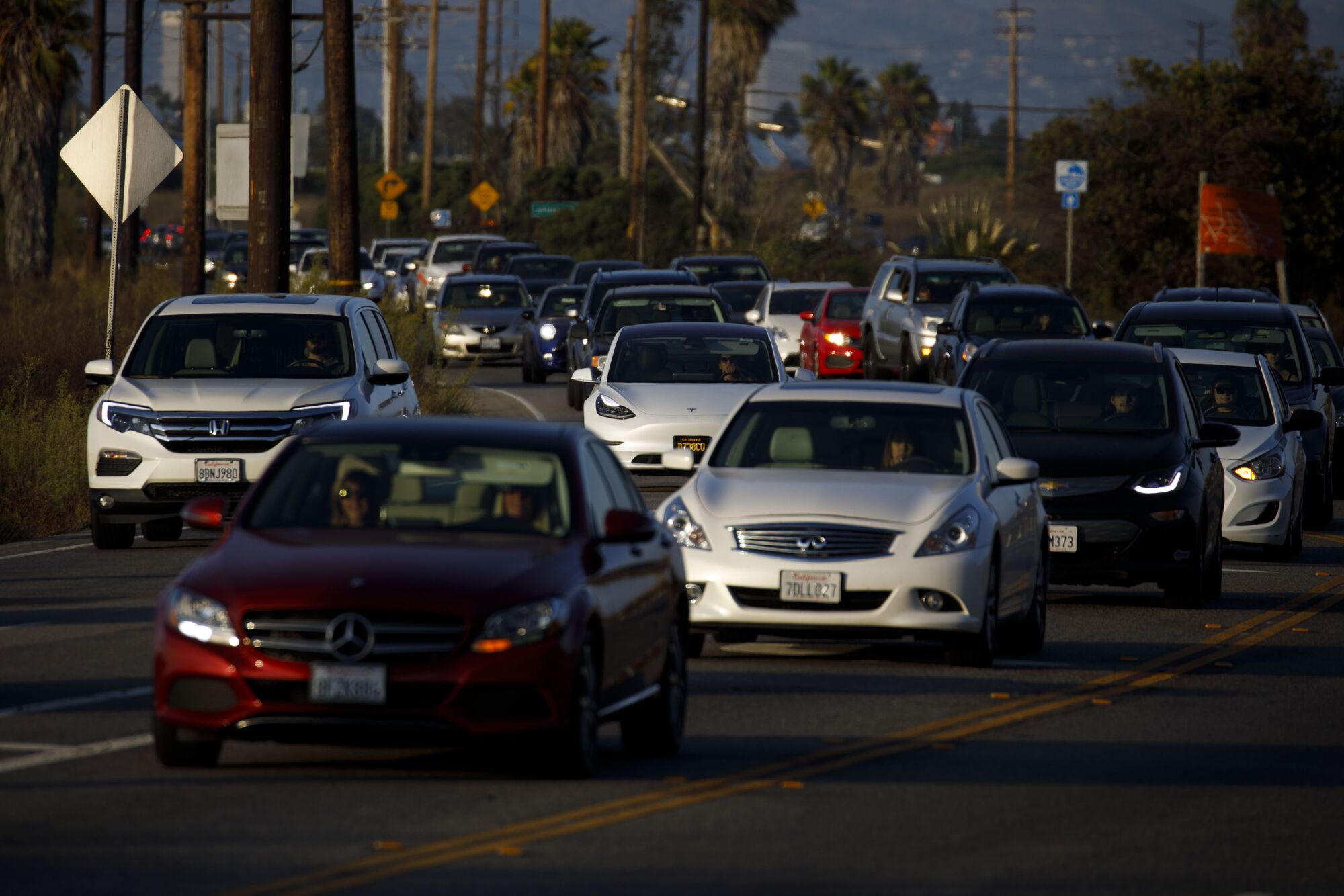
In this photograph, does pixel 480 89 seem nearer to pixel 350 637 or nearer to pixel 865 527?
pixel 865 527

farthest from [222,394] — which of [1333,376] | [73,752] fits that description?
[1333,376]

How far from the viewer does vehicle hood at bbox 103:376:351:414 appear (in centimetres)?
1758

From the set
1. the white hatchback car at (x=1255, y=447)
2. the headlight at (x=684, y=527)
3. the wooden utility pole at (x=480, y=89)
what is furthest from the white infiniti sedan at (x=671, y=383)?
the wooden utility pole at (x=480, y=89)

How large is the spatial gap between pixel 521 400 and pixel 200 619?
26.1m

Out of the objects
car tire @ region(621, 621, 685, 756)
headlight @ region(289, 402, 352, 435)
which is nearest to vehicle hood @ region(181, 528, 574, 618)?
car tire @ region(621, 621, 685, 756)

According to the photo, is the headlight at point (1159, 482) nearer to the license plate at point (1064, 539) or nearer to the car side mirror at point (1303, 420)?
the license plate at point (1064, 539)

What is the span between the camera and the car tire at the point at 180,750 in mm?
8859

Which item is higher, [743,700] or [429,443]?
[429,443]

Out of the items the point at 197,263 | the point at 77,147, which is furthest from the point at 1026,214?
the point at 77,147

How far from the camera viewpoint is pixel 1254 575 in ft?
60.1

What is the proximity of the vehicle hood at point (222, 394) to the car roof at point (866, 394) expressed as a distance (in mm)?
4922

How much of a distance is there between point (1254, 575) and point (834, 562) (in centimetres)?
712

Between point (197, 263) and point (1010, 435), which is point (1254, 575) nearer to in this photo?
point (1010, 435)

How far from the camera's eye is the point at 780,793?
9.08 metres
